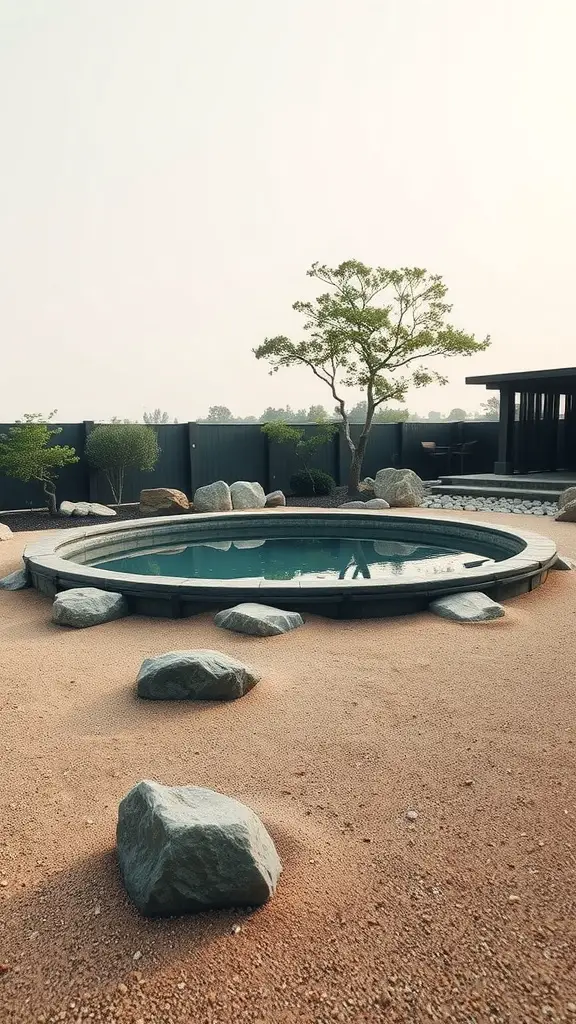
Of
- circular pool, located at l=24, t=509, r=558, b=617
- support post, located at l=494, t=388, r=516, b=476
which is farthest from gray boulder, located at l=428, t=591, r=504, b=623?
support post, located at l=494, t=388, r=516, b=476

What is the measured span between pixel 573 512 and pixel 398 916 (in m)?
10.3

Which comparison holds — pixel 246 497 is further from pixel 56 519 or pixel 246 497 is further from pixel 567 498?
pixel 567 498

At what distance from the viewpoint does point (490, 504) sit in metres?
14.1

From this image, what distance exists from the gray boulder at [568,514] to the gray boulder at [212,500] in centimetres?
599

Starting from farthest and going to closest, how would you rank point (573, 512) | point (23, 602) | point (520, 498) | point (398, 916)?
1. point (520, 498)
2. point (573, 512)
3. point (23, 602)
4. point (398, 916)

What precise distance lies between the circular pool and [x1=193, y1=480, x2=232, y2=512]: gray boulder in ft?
7.33

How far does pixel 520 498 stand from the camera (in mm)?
14430

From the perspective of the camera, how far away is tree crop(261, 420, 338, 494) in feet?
51.6

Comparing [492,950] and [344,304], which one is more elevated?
[344,304]

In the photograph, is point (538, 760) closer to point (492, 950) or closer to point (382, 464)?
point (492, 950)

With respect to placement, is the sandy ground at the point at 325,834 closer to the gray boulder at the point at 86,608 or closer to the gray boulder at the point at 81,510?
the gray boulder at the point at 86,608

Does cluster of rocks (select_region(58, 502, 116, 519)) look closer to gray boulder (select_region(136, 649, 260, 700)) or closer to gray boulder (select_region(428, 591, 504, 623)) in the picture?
gray boulder (select_region(428, 591, 504, 623))

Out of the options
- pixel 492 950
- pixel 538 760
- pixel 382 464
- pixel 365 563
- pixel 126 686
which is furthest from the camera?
pixel 382 464

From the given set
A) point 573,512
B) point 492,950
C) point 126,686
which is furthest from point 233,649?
point 573,512
